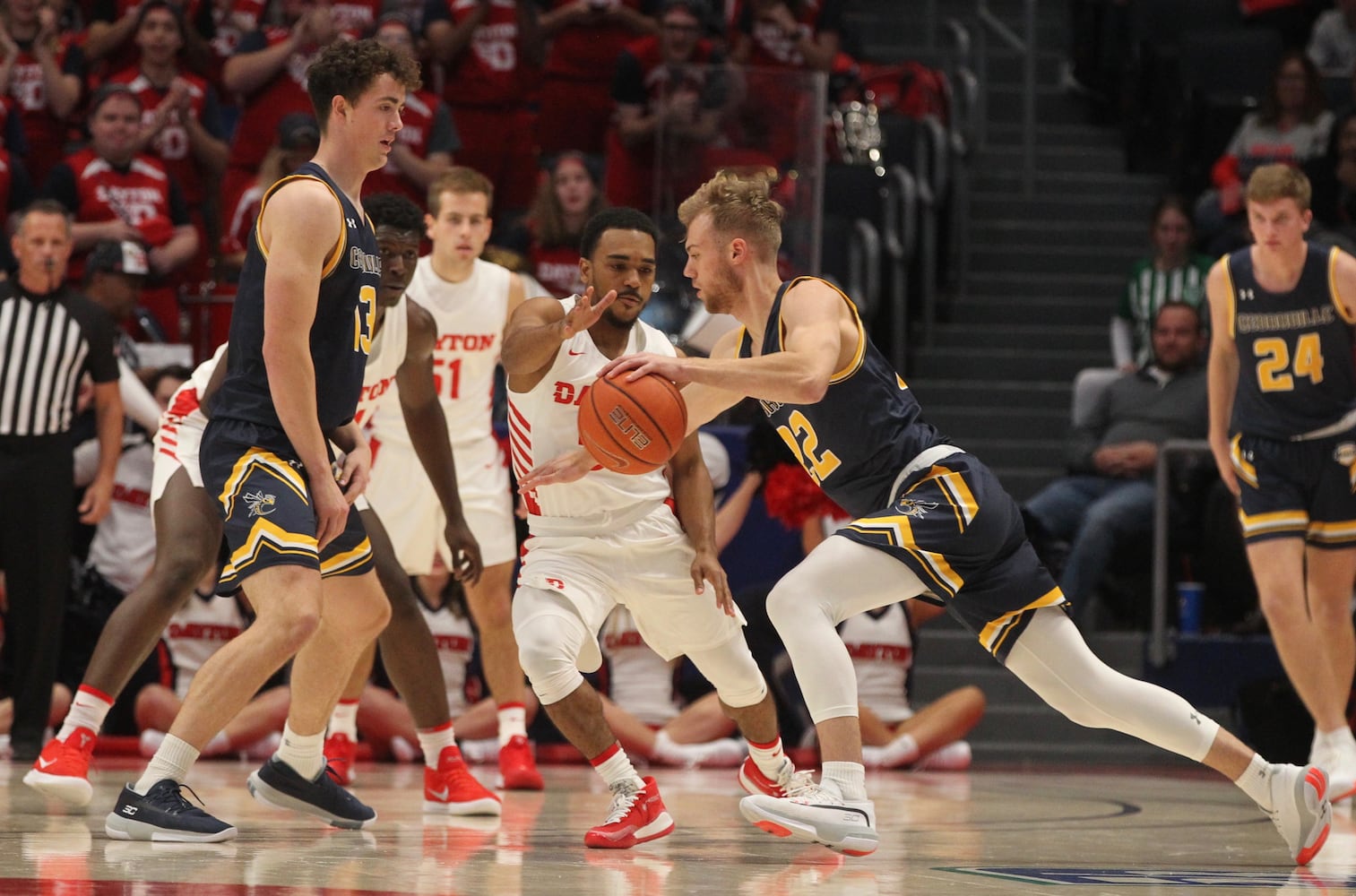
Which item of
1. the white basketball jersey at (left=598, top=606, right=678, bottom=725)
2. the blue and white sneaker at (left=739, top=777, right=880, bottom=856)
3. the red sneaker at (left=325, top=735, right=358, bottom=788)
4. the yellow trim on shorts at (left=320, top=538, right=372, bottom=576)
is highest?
the yellow trim on shorts at (left=320, top=538, right=372, bottom=576)

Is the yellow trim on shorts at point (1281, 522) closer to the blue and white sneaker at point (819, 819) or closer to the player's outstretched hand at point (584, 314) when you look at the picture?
the blue and white sneaker at point (819, 819)

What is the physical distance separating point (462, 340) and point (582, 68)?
17.3ft

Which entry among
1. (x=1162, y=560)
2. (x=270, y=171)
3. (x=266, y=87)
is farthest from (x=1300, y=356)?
(x=266, y=87)

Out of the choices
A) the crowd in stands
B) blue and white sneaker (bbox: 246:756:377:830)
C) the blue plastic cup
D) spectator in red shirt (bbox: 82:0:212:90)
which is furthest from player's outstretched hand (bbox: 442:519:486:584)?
spectator in red shirt (bbox: 82:0:212:90)

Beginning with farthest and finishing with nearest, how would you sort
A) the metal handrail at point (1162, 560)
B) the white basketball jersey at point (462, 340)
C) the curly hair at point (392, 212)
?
the metal handrail at point (1162, 560), the white basketball jersey at point (462, 340), the curly hair at point (392, 212)

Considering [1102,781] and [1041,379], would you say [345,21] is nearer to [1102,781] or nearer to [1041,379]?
[1041,379]

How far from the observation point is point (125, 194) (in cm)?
1031

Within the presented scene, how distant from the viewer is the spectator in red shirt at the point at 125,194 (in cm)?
1015

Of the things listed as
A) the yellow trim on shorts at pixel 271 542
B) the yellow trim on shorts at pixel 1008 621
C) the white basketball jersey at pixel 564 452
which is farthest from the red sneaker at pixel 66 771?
the yellow trim on shorts at pixel 1008 621

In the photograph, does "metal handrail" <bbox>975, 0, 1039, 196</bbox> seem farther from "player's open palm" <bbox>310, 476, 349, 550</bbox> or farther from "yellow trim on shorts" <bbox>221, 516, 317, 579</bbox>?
"yellow trim on shorts" <bbox>221, 516, 317, 579</bbox>

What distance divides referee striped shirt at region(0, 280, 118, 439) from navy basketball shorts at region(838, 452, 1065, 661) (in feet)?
14.1

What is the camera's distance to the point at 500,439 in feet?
29.3

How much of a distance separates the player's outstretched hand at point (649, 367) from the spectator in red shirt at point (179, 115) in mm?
6589

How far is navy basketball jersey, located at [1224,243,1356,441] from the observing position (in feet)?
23.4
